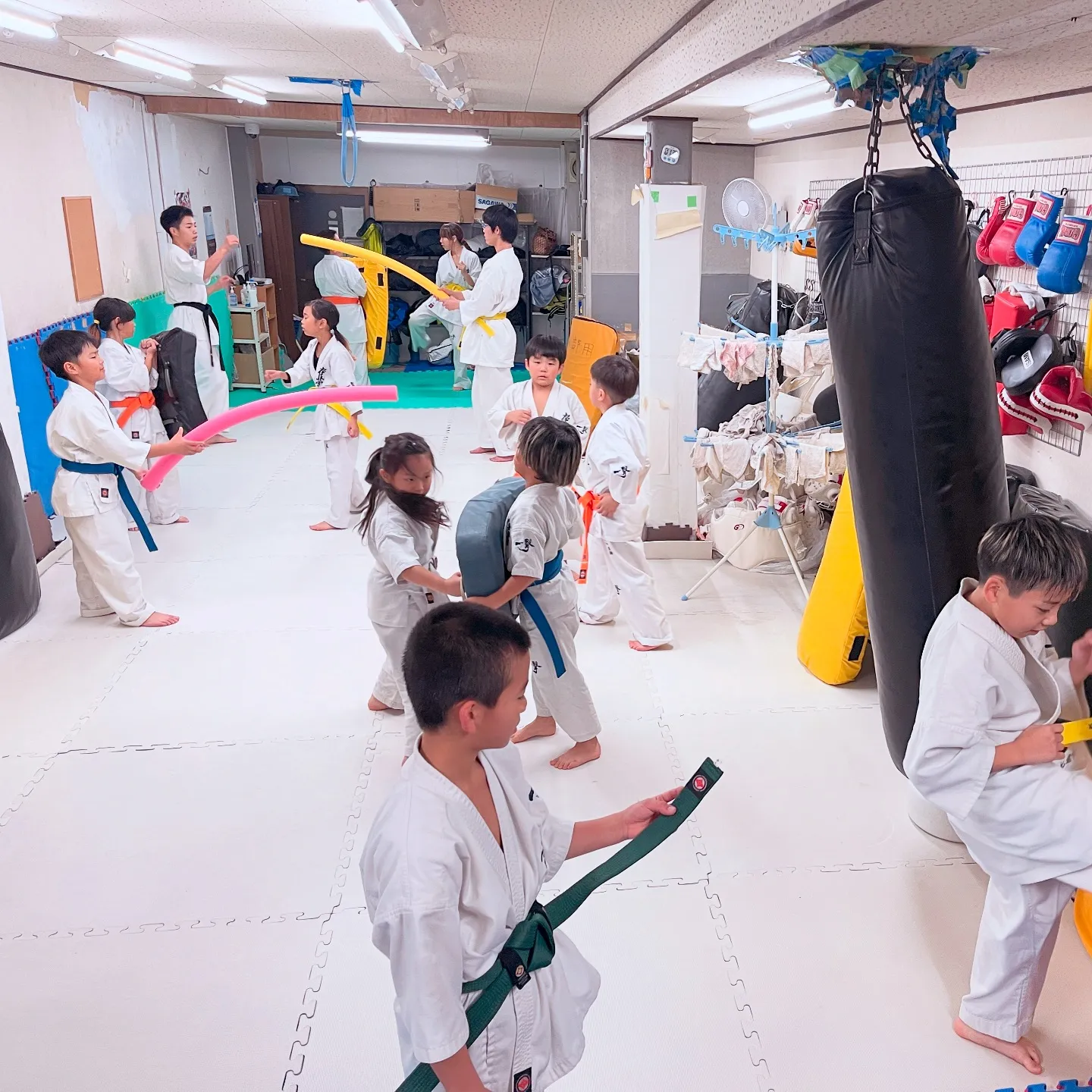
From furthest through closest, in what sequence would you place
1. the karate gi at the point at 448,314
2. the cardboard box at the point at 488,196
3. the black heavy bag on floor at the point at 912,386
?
the cardboard box at the point at 488,196
the karate gi at the point at 448,314
the black heavy bag on floor at the point at 912,386

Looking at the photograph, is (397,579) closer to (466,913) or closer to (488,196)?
(466,913)

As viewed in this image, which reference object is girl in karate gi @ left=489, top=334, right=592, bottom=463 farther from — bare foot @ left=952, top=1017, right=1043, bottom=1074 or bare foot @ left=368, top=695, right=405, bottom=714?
bare foot @ left=952, top=1017, right=1043, bottom=1074

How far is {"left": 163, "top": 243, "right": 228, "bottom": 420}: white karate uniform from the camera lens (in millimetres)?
7352

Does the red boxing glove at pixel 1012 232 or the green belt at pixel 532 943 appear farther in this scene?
the red boxing glove at pixel 1012 232

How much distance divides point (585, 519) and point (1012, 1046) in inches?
129

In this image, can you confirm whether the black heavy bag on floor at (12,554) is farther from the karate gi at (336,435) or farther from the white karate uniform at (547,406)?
the white karate uniform at (547,406)

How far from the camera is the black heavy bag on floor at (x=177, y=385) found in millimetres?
6305

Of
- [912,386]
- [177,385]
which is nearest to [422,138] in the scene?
[177,385]

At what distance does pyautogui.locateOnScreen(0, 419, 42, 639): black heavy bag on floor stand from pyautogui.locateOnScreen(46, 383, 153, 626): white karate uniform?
1.33 feet

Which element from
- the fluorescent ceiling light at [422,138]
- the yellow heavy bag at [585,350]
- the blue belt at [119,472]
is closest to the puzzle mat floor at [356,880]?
the blue belt at [119,472]

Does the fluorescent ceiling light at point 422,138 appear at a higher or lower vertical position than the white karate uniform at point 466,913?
higher

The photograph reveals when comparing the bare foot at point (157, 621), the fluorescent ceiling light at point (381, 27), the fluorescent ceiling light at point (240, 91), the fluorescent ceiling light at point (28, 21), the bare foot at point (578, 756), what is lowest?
the bare foot at point (578, 756)

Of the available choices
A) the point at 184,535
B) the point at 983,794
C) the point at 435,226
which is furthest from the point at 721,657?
the point at 435,226

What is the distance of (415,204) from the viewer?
11.4m
